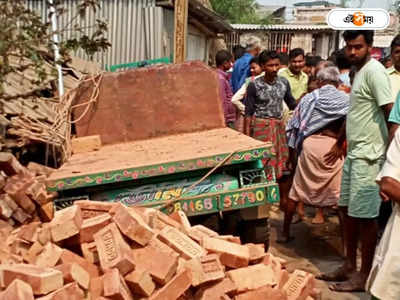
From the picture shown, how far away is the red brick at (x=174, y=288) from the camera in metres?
3.05

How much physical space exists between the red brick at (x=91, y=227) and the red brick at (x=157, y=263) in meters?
0.28

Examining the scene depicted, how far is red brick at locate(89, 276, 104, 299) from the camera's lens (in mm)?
3034

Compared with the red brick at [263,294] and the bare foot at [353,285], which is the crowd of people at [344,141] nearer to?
the bare foot at [353,285]

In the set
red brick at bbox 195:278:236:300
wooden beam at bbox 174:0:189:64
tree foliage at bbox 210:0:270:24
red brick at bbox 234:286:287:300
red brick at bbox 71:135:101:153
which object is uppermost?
tree foliage at bbox 210:0:270:24

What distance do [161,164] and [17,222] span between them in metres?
1.11

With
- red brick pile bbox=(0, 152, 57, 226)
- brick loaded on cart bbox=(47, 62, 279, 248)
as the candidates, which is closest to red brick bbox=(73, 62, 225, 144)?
brick loaded on cart bbox=(47, 62, 279, 248)

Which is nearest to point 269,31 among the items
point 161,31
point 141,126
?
point 161,31

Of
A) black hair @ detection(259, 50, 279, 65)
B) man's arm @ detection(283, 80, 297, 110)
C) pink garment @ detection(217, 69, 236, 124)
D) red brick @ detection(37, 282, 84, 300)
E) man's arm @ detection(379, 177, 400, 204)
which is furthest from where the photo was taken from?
pink garment @ detection(217, 69, 236, 124)

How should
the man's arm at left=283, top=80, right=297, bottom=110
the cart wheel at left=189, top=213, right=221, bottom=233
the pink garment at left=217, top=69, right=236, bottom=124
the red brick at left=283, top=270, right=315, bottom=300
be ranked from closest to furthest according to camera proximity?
Result: 1. the red brick at left=283, top=270, right=315, bottom=300
2. the cart wheel at left=189, top=213, right=221, bottom=233
3. the man's arm at left=283, top=80, right=297, bottom=110
4. the pink garment at left=217, top=69, right=236, bottom=124

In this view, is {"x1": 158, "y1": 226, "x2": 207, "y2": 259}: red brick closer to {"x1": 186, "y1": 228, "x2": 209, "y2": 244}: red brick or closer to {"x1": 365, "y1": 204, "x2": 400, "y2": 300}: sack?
{"x1": 186, "y1": 228, "x2": 209, "y2": 244}: red brick

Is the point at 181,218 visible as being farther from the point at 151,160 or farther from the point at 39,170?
the point at 39,170

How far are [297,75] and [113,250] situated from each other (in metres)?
4.86

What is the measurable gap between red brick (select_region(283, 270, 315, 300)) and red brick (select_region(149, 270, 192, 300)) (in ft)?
2.49

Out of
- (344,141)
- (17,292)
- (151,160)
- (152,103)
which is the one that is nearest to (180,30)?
(152,103)
